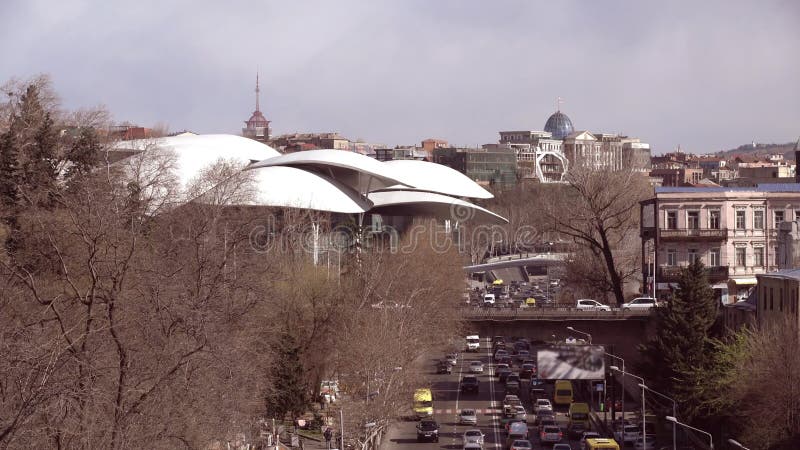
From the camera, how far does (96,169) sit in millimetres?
46562

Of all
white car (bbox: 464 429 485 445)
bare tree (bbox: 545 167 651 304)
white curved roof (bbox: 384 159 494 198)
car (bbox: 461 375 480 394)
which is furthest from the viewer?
white curved roof (bbox: 384 159 494 198)

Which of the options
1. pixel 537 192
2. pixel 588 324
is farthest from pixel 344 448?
pixel 537 192

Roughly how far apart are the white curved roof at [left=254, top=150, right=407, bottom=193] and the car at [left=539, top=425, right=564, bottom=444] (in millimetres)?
39774

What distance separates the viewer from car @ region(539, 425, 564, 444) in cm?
3869

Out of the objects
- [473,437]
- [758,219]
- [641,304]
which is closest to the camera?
[473,437]

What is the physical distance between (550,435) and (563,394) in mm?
9429

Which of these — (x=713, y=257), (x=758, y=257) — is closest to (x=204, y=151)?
(x=713, y=257)

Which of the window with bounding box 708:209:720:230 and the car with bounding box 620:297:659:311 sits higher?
the window with bounding box 708:209:720:230

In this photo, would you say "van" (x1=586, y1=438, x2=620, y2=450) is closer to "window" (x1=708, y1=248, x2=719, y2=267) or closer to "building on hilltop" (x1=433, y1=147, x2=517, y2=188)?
"window" (x1=708, y1=248, x2=719, y2=267)

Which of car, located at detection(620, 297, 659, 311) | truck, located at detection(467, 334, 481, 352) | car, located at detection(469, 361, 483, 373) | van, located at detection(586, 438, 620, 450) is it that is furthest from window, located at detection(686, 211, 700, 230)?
van, located at detection(586, 438, 620, 450)

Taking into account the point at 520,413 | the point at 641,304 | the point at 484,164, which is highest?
the point at 484,164

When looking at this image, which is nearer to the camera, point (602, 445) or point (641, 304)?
point (602, 445)

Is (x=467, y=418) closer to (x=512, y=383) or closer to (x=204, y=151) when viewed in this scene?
(x=512, y=383)

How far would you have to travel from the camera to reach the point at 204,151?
80312 mm
